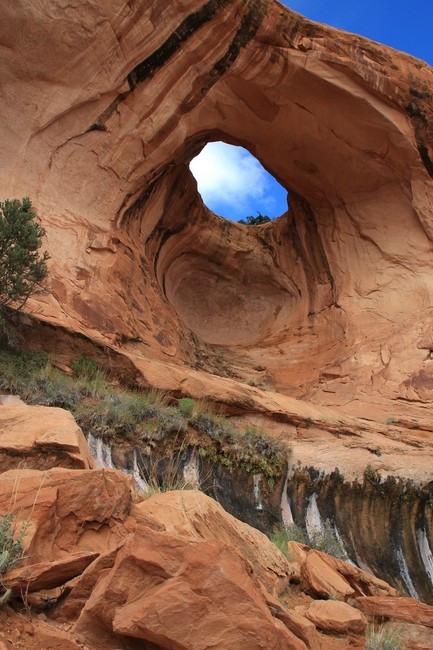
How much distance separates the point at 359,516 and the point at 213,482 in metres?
1.96

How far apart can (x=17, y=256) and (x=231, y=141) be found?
26.1 ft

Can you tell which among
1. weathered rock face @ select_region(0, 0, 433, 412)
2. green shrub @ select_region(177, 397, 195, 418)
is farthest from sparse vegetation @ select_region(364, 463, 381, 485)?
weathered rock face @ select_region(0, 0, 433, 412)

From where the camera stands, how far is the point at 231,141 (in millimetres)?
14195

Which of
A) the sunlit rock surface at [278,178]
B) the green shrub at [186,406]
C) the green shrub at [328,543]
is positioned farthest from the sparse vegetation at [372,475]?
the green shrub at [186,406]

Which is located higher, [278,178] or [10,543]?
[278,178]

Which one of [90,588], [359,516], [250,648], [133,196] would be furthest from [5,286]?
[250,648]

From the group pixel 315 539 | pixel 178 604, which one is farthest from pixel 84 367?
pixel 178 604

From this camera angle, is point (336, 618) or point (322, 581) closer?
point (336, 618)

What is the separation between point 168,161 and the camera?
39.7 feet

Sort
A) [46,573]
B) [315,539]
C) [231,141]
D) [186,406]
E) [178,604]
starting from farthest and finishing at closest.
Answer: [231,141] → [186,406] → [315,539] → [46,573] → [178,604]

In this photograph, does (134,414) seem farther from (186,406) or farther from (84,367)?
(84,367)

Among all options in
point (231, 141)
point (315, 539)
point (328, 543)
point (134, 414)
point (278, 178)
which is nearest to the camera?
point (328, 543)

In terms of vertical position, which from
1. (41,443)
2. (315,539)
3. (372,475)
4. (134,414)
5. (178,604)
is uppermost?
(372,475)

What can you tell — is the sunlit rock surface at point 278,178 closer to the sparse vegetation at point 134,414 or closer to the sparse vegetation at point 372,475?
the sparse vegetation at point 372,475
